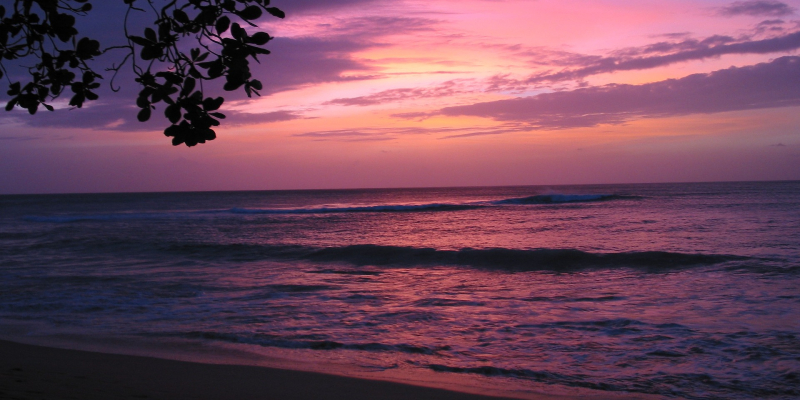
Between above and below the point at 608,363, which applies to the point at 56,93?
above

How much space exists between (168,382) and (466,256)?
433 inches

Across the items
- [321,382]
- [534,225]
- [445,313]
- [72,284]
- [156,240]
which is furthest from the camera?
[534,225]

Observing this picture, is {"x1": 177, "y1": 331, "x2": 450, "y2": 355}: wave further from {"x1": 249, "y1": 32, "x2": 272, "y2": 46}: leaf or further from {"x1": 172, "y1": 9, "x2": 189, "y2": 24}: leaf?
{"x1": 172, "y1": 9, "x2": 189, "y2": 24}: leaf

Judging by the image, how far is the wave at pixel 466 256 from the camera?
41.4 feet

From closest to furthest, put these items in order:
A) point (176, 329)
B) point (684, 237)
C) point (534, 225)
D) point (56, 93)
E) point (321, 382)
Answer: point (56, 93) → point (321, 382) → point (176, 329) → point (684, 237) → point (534, 225)

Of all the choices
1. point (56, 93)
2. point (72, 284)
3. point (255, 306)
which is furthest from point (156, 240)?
point (56, 93)

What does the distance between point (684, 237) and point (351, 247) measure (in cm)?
1073

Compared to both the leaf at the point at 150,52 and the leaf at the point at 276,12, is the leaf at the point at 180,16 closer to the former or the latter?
the leaf at the point at 150,52

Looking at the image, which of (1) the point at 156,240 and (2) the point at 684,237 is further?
(1) the point at 156,240

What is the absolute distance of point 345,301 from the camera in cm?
873

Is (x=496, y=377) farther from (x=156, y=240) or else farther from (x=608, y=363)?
(x=156, y=240)

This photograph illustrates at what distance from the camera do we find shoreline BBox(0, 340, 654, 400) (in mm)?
4207

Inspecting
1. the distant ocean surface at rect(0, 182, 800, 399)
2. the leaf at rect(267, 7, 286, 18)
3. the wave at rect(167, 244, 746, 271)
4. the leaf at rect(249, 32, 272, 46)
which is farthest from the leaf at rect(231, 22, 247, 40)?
the wave at rect(167, 244, 746, 271)

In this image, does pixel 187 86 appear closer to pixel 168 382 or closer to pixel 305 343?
pixel 168 382
